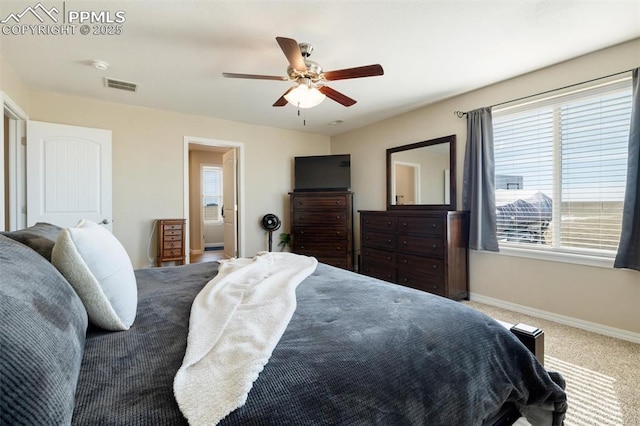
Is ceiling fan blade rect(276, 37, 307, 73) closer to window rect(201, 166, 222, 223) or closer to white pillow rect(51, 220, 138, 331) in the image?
white pillow rect(51, 220, 138, 331)

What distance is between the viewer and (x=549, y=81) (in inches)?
114

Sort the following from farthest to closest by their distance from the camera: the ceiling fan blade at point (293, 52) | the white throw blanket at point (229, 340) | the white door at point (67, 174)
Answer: the white door at point (67, 174)
the ceiling fan blade at point (293, 52)
the white throw blanket at point (229, 340)

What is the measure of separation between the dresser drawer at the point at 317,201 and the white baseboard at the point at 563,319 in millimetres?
2227

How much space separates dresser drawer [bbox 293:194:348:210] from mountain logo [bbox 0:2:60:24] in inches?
131

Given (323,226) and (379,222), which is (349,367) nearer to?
(379,222)

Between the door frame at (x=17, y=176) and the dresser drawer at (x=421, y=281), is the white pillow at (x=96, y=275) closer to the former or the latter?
the dresser drawer at (x=421, y=281)

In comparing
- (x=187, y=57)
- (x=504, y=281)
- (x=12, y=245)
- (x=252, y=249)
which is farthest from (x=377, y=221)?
(x=12, y=245)

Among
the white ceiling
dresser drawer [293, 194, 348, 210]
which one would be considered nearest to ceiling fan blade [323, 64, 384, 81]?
the white ceiling

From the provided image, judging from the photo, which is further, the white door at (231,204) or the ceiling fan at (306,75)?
the white door at (231,204)

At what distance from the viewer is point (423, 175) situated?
4.13 meters

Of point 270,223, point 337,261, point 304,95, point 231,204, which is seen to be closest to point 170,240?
point 231,204

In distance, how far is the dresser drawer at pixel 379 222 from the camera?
3848 millimetres

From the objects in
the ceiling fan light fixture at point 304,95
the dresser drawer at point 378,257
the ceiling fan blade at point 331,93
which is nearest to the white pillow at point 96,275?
the ceiling fan light fixture at point 304,95

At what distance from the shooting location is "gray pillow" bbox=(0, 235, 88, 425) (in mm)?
473
